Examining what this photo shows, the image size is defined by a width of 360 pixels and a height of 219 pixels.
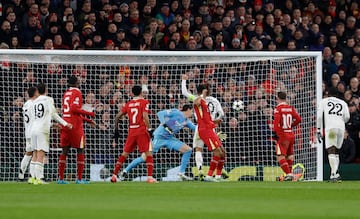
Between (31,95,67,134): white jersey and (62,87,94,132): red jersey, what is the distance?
0.43 m

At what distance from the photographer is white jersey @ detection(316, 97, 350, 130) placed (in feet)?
72.2

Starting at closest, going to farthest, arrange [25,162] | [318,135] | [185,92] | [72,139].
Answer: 1. [72,139]
2. [25,162]
3. [318,135]
4. [185,92]

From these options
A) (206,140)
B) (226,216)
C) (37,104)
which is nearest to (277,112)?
(206,140)

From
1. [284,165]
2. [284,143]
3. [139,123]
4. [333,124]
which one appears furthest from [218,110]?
[333,124]

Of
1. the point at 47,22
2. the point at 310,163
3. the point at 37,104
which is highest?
the point at 47,22

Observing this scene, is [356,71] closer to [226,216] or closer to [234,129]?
[234,129]

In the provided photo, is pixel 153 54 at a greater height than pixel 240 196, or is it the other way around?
pixel 153 54

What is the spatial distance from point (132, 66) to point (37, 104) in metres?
4.43

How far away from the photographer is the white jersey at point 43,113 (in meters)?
20.8

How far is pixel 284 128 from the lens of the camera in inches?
906

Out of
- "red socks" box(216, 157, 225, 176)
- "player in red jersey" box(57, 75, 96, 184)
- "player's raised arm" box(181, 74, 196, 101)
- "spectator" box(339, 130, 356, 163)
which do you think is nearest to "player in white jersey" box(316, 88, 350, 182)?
"red socks" box(216, 157, 225, 176)

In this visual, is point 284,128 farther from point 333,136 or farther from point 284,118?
point 333,136

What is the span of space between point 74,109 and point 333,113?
5240 millimetres

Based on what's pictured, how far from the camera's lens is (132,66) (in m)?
24.8
